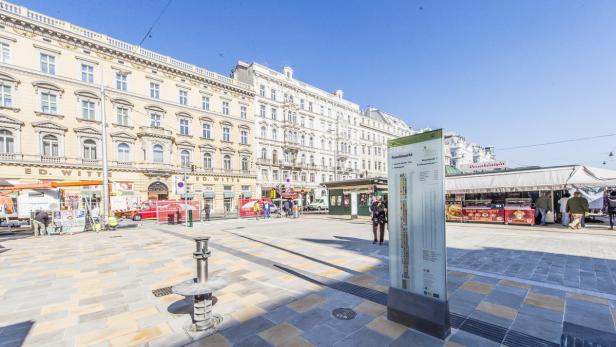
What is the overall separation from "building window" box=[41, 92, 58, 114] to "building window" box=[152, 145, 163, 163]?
855cm

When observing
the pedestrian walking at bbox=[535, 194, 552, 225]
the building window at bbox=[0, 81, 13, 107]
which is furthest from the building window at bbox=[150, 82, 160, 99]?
the pedestrian walking at bbox=[535, 194, 552, 225]

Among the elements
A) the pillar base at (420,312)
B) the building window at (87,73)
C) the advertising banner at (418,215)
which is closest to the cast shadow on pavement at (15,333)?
the pillar base at (420,312)

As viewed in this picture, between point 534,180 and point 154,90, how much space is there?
115 feet

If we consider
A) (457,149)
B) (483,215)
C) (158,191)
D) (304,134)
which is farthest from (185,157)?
(457,149)

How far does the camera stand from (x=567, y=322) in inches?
141

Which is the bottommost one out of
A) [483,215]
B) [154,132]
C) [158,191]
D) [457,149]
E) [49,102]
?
[483,215]

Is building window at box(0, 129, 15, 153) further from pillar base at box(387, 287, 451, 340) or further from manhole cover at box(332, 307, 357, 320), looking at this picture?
pillar base at box(387, 287, 451, 340)

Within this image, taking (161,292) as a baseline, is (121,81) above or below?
above

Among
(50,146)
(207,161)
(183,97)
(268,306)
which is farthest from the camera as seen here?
(207,161)

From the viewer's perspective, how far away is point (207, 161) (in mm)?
33875

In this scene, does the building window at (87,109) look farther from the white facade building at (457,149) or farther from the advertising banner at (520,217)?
the white facade building at (457,149)

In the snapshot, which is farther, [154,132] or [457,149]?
[457,149]

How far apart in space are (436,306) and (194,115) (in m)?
34.6

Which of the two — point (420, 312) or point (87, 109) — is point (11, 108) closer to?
point (87, 109)
